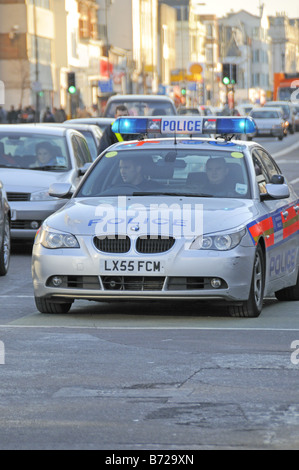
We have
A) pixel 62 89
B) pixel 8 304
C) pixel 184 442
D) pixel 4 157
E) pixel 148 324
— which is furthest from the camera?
pixel 62 89

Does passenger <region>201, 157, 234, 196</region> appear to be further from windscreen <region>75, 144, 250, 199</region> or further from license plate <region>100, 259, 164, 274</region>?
license plate <region>100, 259, 164, 274</region>

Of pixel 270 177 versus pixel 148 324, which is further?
pixel 270 177

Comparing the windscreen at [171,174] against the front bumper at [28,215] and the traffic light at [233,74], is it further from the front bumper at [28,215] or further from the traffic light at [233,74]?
the traffic light at [233,74]

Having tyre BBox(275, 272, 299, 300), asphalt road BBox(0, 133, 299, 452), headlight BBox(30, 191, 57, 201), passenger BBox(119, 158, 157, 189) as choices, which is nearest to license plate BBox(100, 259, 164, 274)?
asphalt road BBox(0, 133, 299, 452)

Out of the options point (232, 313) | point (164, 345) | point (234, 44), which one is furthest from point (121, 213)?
point (234, 44)

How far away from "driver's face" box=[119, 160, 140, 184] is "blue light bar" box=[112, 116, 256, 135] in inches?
46.1

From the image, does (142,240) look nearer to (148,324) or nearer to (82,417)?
(148,324)

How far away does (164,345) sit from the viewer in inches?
361

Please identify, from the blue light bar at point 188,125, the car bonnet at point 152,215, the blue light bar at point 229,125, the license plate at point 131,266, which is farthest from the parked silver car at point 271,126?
the license plate at point 131,266

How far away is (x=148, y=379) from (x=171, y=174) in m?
4.17

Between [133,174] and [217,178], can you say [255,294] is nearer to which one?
[217,178]

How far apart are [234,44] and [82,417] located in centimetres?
18408

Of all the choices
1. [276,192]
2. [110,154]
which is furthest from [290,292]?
[110,154]

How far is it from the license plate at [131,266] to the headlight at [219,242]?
0.99 feet
